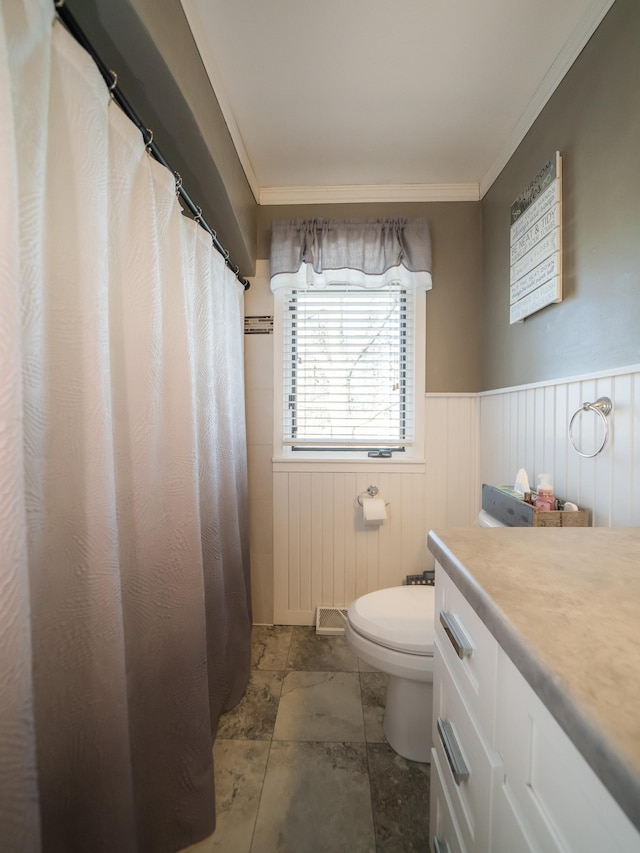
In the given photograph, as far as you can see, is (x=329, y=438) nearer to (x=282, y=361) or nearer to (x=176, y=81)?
(x=282, y=361)

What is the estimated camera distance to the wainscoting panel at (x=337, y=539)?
1.81m

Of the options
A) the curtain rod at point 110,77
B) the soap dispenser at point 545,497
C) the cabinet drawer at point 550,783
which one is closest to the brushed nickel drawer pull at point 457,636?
Result: the cabinet drawer at point 550,783

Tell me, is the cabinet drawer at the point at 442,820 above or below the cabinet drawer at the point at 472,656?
below

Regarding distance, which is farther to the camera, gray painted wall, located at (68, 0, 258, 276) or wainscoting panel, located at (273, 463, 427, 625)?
wainscoting panel, located at (273, 463, 427, 625)

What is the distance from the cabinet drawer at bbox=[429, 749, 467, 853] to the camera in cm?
65

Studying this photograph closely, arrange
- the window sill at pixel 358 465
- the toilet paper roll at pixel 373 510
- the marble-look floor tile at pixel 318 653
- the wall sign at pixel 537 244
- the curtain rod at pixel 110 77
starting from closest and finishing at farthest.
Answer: the curtain rod at pixel 110 77
the wall sign at pixel 537 244
the marble-look floor tile at pixel 318 653
the toilet paper roll at pixel 373 510
the window sill at pixel 358 465

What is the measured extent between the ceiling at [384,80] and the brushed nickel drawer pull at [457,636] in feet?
5.33

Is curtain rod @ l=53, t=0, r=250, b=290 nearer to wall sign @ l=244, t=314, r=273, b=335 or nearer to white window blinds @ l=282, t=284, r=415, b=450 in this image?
wall sign @ l=244, t=314, r=273, b=335

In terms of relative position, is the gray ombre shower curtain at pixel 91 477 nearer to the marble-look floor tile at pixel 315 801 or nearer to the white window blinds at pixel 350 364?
the marble-look floor tile at pixel 315 801

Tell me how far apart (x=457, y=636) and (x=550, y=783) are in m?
0.25

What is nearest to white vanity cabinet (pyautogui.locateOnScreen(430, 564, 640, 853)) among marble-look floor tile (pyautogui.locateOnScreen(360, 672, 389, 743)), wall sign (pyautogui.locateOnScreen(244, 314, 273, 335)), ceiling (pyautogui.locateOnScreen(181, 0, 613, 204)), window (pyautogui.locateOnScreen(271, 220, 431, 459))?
marble-look floor tile (pyautogui.locateOnScreen(360, 672, 389, 743))

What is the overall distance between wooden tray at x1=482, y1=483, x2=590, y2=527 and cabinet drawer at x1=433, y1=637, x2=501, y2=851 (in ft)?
1.74

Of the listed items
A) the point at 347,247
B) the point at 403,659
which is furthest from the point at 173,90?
the point at 403,659

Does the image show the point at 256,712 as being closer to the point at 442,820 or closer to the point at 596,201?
the point at 442,820
